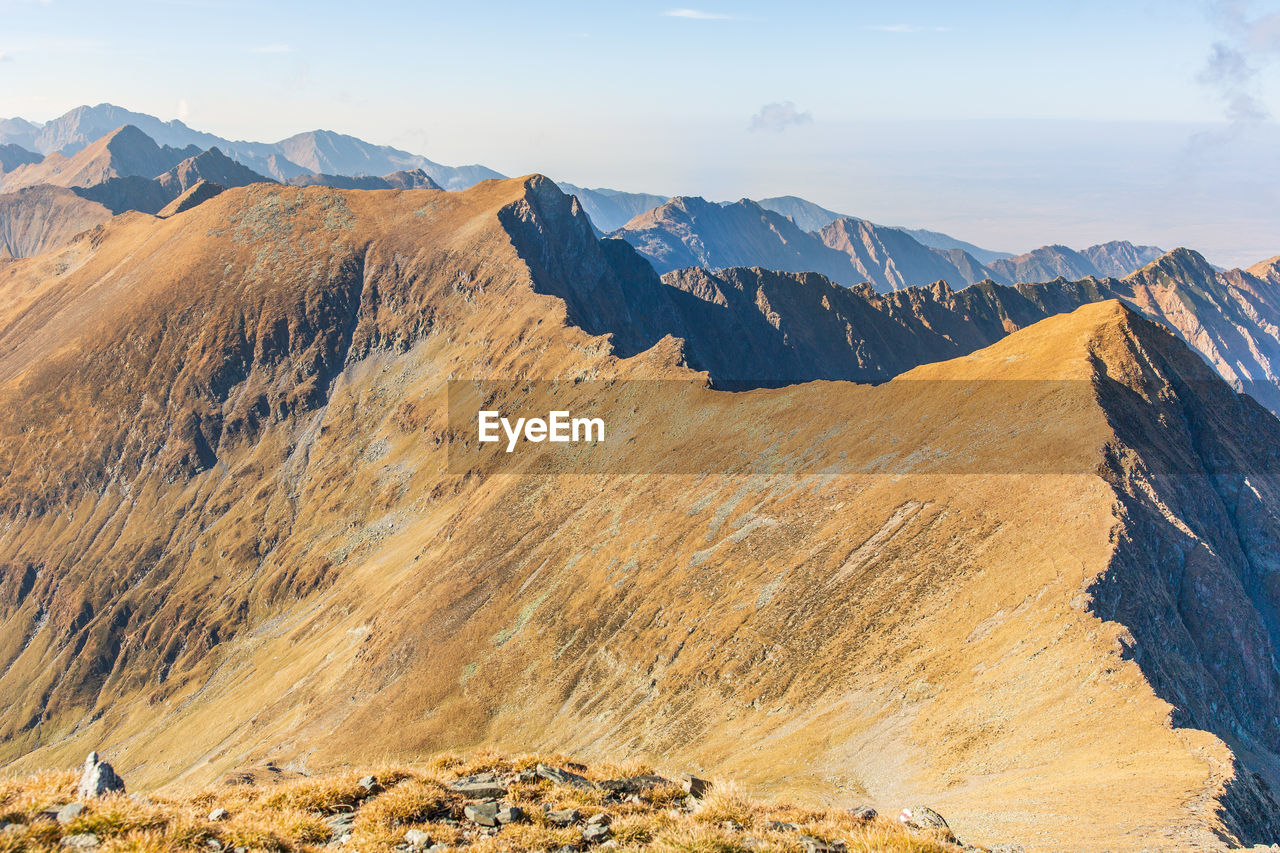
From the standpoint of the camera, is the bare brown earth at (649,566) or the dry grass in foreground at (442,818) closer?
the dry grass in foreground at (442,818)

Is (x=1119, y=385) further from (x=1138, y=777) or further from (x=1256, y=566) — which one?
(x=1138, y=777)

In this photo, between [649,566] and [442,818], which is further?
[649,566]

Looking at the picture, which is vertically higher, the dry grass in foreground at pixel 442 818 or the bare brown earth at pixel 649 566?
the dry grass in foreground at pixel 442 818

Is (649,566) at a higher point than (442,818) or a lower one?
lower

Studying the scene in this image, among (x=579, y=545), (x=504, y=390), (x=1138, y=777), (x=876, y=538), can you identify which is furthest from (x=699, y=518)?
(x=504, y=390)
